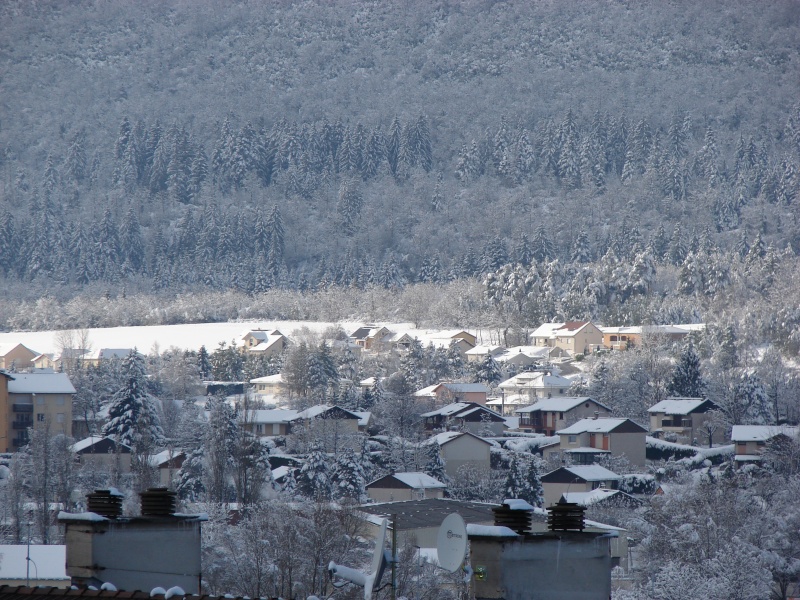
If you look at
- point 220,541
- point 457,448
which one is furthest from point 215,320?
point 220,541

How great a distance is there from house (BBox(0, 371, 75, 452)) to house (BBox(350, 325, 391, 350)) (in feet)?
180

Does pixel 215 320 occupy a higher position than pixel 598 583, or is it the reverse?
pixel 598 583

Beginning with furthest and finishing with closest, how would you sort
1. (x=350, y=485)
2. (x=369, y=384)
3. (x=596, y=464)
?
(x=369, y=384), (x=596, y=464), (x=350, y=485)

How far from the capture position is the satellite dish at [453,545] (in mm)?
12188

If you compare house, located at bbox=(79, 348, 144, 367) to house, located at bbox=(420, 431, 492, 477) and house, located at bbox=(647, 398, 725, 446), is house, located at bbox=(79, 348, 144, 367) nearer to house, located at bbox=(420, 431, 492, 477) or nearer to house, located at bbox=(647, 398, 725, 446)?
house, located at bbox=(647, 398, 725, 446)

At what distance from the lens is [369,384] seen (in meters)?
100

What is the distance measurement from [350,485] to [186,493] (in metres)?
7.68

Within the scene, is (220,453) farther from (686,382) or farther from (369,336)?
(369,336)

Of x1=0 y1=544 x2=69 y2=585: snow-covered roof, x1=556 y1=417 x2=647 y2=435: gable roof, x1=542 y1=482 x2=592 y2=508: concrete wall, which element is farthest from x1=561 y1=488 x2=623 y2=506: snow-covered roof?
x1=0 y1=544 x2=69 y2=585: snow-covered roof

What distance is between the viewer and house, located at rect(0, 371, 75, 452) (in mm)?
72312

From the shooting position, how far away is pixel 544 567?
11.4m

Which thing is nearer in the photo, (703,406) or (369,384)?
(703,406)

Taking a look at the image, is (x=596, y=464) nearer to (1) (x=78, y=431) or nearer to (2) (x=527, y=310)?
(1) (x=78, y=431)

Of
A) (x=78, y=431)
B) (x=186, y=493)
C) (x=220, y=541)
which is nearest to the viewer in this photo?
(x=220, y=541)
